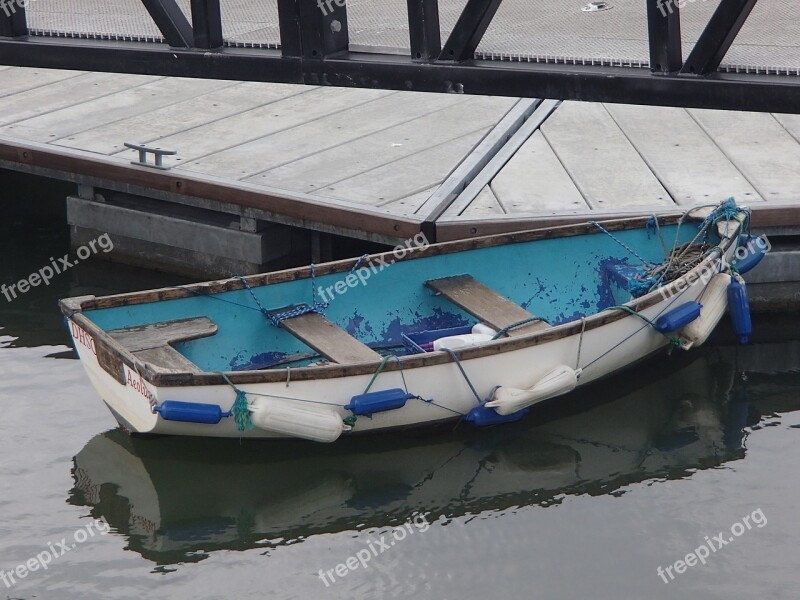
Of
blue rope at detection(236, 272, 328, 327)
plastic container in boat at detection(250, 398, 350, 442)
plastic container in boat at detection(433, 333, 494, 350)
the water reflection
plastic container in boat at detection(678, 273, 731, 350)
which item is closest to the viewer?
plastic container in boat at detection(250, 398, 350, 442)

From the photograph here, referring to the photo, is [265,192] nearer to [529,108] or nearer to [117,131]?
[117,131]

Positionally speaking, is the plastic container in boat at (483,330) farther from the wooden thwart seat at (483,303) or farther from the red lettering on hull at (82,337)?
the red lettering on hull at (82,337)

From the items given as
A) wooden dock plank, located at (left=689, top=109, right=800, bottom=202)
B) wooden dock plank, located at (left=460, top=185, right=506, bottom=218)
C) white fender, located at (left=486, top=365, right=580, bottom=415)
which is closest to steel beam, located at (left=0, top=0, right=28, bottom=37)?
white fender, located at (left=486, top=365, right=580, bottom=415)

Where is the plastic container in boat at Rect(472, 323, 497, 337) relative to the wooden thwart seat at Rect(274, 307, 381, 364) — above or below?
below

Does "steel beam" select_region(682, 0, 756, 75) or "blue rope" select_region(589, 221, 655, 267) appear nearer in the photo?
"steel beam" select_region(682, 0, 756, 75)

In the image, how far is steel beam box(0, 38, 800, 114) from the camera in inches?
186

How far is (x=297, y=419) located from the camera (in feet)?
26.2

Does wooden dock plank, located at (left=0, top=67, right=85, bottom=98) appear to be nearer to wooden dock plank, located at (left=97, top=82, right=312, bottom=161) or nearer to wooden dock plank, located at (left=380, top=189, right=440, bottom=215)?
wooden dock plank, located at (left=97, top=82, right=312, bottom=161)

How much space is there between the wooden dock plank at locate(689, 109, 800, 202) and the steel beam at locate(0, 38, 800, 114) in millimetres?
5607

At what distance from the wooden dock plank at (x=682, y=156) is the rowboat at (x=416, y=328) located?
0.63 m

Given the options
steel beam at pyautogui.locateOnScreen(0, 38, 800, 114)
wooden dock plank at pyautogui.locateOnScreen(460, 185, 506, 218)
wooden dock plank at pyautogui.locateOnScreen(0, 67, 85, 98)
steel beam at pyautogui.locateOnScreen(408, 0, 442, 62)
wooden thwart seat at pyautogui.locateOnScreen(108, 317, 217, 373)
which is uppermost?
steel beam at pyautogui.locateOnScreen(408, 0, 442, 62)

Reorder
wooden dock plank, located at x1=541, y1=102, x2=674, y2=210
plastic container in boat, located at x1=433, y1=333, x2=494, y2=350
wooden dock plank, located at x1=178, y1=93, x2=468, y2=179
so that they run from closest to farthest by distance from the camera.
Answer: plastic container in boat, located at x1=433, y1=333, x2=494, y2=350
wooden dock plank, located at x1=541, y1=102, x2=674, y2=210
wooden dock plank, located at x1=178, y1=93, x2=468, y2=179

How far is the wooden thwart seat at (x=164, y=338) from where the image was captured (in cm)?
823

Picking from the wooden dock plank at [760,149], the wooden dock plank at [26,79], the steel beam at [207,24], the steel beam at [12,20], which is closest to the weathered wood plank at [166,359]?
the steel beam at [12,20]
